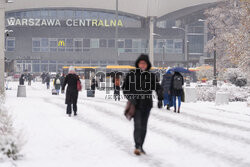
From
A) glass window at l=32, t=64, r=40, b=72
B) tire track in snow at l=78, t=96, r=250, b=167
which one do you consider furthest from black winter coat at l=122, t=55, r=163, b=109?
glass window at l=32, t=64, r=40, b=72

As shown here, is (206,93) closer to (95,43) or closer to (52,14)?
(95,43)

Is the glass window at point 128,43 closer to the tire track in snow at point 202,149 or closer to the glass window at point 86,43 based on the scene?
the glass window at point 86,43

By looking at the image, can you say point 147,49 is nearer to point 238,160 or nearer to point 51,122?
point 51,122

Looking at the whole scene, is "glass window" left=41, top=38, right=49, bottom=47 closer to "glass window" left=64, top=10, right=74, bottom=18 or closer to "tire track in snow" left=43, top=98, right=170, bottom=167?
"glass window" left=64, top=10, right=74, bottom=18

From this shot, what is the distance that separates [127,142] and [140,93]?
193cm

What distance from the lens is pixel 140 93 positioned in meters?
8.40

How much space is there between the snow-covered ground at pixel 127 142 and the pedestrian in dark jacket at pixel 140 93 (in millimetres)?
422

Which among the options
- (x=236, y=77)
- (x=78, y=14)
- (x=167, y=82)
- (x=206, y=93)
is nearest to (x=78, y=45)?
(x=78, y=14)

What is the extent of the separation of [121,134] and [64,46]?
228 feet

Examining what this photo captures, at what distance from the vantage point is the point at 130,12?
78.3 m

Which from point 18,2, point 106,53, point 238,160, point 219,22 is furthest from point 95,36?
point 238,160

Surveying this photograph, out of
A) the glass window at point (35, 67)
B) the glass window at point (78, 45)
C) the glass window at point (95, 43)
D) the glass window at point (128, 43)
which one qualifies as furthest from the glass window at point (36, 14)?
the glass window at point (128, 43)

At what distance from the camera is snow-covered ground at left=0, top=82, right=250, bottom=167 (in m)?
7.71

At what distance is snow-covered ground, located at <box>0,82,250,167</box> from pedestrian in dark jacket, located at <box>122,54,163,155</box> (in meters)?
0.42
